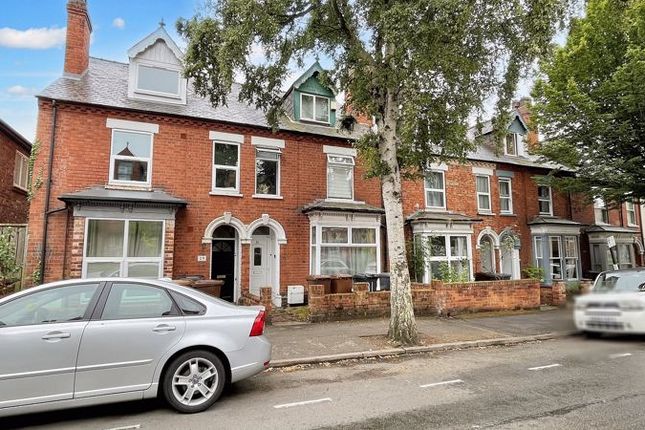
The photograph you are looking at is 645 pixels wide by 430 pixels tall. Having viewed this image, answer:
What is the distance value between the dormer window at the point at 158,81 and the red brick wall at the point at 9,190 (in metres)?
5.77

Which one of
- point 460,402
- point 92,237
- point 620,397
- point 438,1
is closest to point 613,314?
point 460,402

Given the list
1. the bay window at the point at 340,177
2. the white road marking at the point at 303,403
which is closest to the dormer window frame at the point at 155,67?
the bay window at the point at 340,177

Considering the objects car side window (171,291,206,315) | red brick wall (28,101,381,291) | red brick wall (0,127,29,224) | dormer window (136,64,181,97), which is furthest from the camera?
red brick wall (0,127,29,224)

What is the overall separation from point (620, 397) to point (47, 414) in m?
7.12

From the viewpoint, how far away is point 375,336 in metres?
9.19

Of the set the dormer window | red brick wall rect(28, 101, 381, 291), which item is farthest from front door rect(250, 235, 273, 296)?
the dormer window

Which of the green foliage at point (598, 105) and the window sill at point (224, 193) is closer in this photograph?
the green foliage at point (598, 105)

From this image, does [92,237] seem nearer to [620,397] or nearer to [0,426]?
[0,426]

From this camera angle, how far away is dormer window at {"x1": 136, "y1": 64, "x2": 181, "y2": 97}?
13266mm

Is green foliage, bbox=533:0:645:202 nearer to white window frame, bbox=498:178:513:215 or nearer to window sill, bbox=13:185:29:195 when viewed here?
white window frame, bbox=498:178:513:215

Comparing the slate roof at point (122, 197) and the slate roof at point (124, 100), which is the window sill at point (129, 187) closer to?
the slate roof at point (122, 197)

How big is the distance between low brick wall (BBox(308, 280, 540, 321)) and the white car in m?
10.4

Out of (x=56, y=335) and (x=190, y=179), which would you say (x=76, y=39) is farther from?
(x=56, y=335)

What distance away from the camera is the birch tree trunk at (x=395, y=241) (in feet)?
28.4
